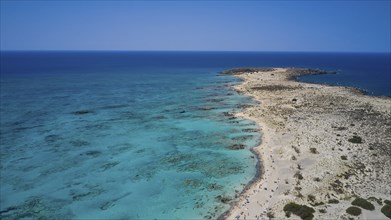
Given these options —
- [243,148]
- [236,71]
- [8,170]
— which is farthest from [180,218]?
[236,71]

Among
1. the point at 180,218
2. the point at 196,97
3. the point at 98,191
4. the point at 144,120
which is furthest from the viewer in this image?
the point at 196,97

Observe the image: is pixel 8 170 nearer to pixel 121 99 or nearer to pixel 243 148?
pixel 243 148

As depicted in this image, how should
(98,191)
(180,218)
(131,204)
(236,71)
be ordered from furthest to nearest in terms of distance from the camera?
(236,71), (98,191), (131,204), (180,218)

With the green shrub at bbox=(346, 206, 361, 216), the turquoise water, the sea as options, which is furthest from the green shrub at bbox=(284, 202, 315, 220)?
the sea

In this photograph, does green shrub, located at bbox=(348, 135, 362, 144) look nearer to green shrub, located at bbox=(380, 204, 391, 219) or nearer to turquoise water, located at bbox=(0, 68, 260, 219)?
turquoise water, located at bbox=(0, 68, 260, 219)

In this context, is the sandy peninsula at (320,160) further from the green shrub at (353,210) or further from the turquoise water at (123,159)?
the turquoise water at (123,159)

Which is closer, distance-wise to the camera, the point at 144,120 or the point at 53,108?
the point at 144,120

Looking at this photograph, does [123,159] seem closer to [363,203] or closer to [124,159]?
[124,159]
